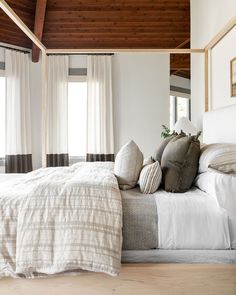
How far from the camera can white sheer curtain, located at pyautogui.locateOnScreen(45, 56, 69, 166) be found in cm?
590

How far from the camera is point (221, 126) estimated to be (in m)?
2.70

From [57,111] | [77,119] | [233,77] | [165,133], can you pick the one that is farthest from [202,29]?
[57,111]

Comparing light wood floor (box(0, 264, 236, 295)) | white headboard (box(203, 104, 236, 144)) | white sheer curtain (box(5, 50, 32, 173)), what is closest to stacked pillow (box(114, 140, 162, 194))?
light wood floor (box(0, 264, 236, 295))

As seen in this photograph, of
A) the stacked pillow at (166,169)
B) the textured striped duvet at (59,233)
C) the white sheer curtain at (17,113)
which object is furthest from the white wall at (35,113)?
the textured striped duvet at (59,233)

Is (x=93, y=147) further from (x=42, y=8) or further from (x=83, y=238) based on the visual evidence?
(x=83, y=238)

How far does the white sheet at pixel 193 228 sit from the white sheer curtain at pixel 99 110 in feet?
14.2

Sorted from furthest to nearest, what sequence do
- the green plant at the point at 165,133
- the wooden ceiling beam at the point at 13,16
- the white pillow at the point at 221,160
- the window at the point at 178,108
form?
1. the window at the point at 178,108
2. the green plant at the point at 165,133
3. the wooden ceiling beam at the point at 13,16
4. the white pillow at the point at 221,160

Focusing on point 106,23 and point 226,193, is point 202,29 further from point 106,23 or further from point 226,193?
point 226,193

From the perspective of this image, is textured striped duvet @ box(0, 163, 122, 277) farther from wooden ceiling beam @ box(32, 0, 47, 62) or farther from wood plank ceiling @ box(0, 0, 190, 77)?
wood plank ceiling @ box(0, 0, 190, 77)

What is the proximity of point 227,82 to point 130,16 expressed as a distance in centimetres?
326

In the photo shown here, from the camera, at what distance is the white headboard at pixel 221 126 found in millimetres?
2430

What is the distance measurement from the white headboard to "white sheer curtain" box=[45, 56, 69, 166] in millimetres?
3323

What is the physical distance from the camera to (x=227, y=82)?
3088mm

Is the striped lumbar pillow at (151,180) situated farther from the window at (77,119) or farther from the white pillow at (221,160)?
the window at (77,119)
